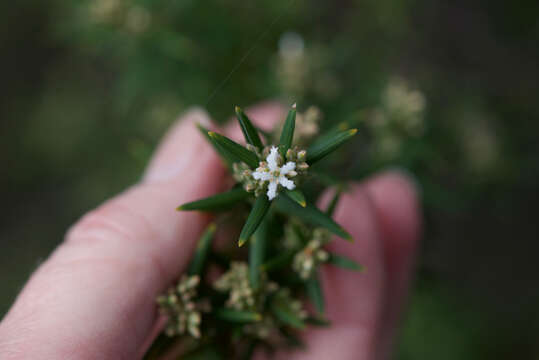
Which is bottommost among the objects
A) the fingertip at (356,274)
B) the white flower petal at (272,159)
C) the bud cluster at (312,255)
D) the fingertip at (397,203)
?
the white flower petal at (272,159)

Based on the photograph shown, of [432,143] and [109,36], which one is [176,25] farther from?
[432,143]

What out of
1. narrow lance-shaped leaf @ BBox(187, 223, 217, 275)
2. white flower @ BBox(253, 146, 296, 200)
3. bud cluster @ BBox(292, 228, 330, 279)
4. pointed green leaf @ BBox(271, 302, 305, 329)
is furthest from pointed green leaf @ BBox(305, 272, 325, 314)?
white flower @ BBox(253, 146, 296, 200)

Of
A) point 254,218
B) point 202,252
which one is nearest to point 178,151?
point 202,252

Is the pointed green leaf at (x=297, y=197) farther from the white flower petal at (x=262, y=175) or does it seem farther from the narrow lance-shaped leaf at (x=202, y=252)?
the narrow lance-shaped leaf at (x=202, y=252)

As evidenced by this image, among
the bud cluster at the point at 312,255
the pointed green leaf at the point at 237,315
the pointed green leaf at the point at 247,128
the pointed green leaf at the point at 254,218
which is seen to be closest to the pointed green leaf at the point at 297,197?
the pointed green leaf at the point at 254,218

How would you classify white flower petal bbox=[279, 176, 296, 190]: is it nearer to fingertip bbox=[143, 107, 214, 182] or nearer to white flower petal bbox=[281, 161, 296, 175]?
white flower petal bbox=[281, 161, 296, 175]

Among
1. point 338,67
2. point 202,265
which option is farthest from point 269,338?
point 338,67
